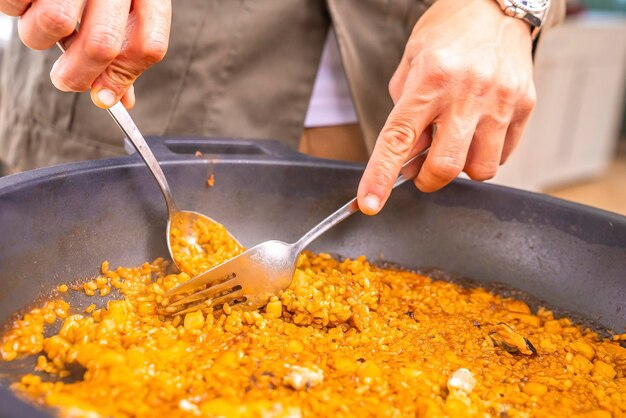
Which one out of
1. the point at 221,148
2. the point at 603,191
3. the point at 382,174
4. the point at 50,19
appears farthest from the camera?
the point at 603,191

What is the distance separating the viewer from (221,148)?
1.26m

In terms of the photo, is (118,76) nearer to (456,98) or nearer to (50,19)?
(50,19)

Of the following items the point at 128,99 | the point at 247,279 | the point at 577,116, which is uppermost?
the point at 128,99

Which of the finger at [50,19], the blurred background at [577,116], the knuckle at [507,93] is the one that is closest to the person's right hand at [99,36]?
the finger at [50,19]

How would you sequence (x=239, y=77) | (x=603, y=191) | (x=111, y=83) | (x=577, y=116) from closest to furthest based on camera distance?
1. (x=111, y=83)
2. (x=239, y=77)
3. (x=577, y=116)
4. (x=603, y=191)

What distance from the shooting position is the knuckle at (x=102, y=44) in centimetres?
81

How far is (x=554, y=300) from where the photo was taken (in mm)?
1137

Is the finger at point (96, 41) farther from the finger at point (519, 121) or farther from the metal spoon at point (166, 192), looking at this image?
the finger at point (519, 121)

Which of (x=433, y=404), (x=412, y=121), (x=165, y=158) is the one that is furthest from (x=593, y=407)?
(x=165, y=158)

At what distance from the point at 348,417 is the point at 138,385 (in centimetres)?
25

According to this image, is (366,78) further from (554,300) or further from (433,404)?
(433,404)

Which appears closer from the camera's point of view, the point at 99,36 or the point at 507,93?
the point at 99,36

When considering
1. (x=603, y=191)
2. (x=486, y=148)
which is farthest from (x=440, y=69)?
(x=603, y=191)

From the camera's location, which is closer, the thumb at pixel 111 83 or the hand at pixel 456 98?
the thumb at pixel 111 83
